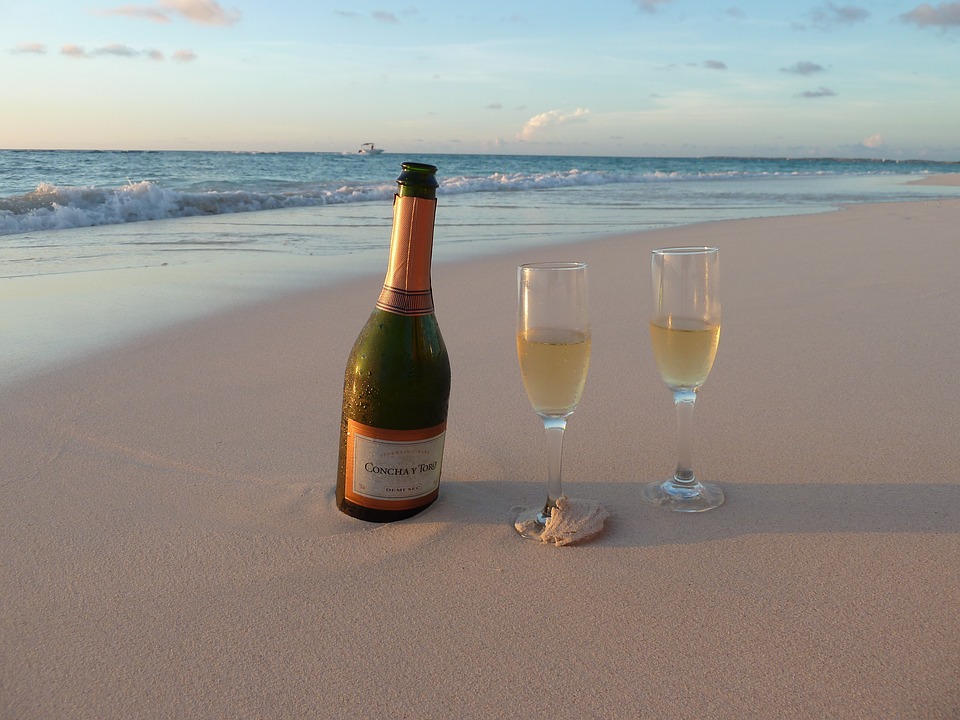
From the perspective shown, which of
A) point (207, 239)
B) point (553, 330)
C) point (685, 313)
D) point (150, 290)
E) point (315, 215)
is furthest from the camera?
point (315, 215)

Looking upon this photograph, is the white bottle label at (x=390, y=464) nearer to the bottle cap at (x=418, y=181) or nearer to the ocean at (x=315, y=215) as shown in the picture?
the bottle cap at (x=418, y=181)

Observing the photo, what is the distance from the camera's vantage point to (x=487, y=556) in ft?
5.05

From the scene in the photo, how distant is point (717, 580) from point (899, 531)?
1.42 ft

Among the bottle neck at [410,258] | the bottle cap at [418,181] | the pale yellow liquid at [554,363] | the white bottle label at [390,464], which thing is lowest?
the white bottle label at [390,464]

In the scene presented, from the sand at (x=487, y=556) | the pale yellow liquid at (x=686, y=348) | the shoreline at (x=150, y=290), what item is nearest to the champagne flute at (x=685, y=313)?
the pale yellow liquid at (x=686, y=348)

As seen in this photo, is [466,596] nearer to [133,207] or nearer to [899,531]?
[899,531]

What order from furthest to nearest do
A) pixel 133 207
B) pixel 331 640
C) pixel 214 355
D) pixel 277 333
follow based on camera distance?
pixel 133 207 → pixel 277 333 → pixel 214 355 → pixel 331 640

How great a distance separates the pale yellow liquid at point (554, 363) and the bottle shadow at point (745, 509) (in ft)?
1.05

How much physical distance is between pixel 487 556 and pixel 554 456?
23 centimetres

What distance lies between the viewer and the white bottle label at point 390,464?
163 cm

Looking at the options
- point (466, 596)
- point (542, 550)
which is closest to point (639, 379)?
point (542, 550)

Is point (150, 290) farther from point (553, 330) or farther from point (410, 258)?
point (553, 330)

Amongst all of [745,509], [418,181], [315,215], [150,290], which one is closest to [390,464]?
[418,181]

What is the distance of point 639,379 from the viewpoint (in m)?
2.71
